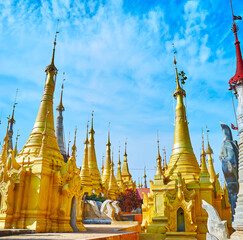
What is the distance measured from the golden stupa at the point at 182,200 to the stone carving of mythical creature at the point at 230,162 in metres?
1.28

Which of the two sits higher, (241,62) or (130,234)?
(241,62)

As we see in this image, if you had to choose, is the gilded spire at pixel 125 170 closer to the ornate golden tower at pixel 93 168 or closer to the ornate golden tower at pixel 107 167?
the ornate golden tower at pixel 107 167

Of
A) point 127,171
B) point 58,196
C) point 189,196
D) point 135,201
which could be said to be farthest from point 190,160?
point 127,171

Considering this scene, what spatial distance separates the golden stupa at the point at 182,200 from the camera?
14367 mm

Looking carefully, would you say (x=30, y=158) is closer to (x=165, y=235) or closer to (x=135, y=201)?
(x=165, y=235)

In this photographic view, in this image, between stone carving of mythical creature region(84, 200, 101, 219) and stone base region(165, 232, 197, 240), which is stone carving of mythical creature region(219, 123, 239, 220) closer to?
stone base region(165, 232, 197, 240)

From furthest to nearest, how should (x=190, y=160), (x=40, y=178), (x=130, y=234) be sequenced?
(x=190, y=160) < (x=40, y=178) < (x=130, y=234)

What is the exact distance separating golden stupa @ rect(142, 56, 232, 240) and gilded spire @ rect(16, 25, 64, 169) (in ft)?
21.4

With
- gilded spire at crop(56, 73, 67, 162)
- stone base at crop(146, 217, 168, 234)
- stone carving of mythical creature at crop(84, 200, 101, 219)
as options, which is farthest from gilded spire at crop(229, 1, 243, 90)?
gilded spire at crop(56, 73, 67, 162)

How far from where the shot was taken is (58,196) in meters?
12.3

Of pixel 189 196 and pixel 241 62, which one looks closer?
pixel 241 62

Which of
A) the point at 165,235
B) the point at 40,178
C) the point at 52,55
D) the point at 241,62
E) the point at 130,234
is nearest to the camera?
the point at 130,234

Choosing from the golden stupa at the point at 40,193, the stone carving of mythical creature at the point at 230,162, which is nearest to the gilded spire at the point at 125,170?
the stone carving of mythical creature at the point at 230,162

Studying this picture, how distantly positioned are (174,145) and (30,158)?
10643 mm
